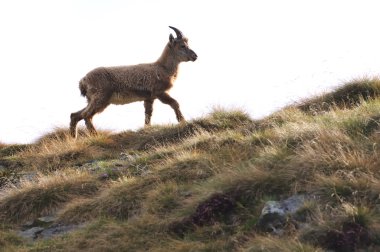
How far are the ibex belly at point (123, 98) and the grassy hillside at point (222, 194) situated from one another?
13.8 ft

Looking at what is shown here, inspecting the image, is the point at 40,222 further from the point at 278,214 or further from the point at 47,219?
the point at 278,214

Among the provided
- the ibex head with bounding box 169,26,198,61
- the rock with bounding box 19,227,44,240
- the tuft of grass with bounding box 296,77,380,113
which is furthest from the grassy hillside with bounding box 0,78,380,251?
the ibex head with bounding box 169,26,198,61

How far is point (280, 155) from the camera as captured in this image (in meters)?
7.90

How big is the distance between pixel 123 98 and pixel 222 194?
26.8 feet

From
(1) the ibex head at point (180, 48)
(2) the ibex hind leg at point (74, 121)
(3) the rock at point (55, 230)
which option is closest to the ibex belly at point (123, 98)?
(2) the ibex hind leg at point (74, 121)

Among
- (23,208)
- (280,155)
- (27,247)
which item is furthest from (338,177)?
(23,208)

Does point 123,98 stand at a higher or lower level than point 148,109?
higher

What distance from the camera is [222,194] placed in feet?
24.1

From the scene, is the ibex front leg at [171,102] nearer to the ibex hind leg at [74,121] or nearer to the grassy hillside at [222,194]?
the ibex hind leg at [74,121]

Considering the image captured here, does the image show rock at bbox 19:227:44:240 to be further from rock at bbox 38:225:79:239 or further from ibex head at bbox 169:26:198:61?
ibex head at bbox 169:26:198:61

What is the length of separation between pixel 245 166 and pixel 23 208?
350cm

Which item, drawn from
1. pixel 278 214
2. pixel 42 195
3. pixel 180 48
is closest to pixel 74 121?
pixel 180 48

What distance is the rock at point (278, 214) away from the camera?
6445 mm

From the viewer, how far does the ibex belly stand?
15.0 meters
